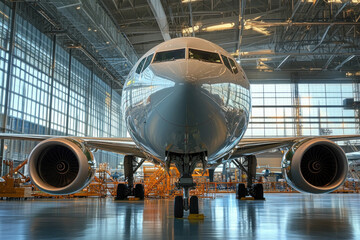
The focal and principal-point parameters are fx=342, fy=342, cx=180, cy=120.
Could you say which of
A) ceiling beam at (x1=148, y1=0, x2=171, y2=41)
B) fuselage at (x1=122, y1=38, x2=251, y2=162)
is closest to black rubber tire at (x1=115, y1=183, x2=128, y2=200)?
fuselage at (x1=122, y1=38, x2=251, y2=162)

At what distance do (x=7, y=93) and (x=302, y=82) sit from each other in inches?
1508

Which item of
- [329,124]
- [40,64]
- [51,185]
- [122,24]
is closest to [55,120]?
[40,64]

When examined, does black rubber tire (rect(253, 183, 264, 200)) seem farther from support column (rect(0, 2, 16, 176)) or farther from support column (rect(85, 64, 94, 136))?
support column (rect(85, 64, 94, 136))

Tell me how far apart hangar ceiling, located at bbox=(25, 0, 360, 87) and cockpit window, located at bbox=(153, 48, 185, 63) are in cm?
1828

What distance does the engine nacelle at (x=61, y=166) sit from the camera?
730 centimetres

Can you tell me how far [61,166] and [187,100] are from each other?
452 centimetres

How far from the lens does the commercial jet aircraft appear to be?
4594 mm

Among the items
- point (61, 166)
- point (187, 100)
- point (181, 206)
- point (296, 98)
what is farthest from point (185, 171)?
point (296, 98)

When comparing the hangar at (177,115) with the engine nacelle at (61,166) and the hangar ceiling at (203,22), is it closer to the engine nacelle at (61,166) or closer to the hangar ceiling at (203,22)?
the engine nacelle at (61,166)

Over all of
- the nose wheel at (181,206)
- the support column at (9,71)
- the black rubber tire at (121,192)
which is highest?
the support column at (9,71)

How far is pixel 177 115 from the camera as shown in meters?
4.58

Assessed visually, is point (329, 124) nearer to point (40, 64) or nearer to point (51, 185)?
point (40, 64)

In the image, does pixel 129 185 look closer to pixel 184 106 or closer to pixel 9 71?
pixel 184 106

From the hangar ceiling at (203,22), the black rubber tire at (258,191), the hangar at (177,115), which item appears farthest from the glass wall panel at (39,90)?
the black rubber tire at (258,191)
